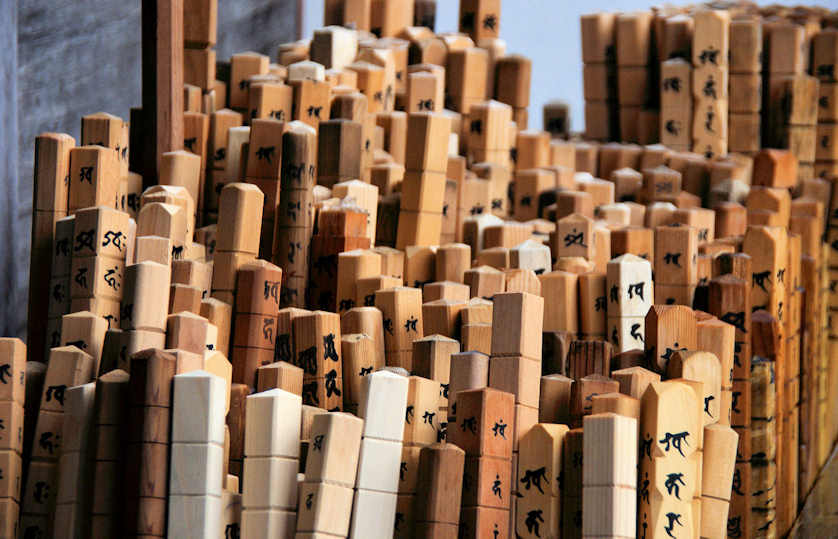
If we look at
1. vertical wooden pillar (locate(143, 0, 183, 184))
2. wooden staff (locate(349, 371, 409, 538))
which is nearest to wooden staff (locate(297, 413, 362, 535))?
wooden staff (locate(349, 371, 409, 538))

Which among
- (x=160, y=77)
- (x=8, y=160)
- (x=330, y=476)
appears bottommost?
(x=330, y=476)

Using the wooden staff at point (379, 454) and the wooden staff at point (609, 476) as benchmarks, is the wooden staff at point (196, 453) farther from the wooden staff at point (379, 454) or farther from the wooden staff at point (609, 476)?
the wooden staff at point (609, 476)

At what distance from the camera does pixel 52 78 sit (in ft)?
17.8

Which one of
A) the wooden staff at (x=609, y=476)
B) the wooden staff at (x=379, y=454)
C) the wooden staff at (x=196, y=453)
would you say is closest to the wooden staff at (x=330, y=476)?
the wooden staff at (x=379, y=454)

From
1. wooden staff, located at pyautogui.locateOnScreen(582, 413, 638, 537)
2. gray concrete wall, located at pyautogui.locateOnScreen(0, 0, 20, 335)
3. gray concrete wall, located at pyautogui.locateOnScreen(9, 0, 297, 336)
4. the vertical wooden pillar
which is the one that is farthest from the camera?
gray concrete wall, located at pyautogui.locateOnScreen(9, 0, 297, 336)

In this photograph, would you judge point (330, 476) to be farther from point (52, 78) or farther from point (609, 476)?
point (52, 78)

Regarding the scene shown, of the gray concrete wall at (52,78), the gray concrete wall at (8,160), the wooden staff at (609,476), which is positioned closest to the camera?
the wooden staff at (609,476)

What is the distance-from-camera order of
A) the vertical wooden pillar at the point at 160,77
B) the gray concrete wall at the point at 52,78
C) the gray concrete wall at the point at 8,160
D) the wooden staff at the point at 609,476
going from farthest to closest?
the gray concrete wall at the point at 52,78 → the gray concrete wall at the point at 8,160 → the vertical wooden pillar at the point at 160,77 → the wooden staff at the point at 609,476

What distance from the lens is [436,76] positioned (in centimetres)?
496

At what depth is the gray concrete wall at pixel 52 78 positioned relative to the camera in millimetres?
4691

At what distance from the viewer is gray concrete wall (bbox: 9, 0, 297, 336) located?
4691 mm

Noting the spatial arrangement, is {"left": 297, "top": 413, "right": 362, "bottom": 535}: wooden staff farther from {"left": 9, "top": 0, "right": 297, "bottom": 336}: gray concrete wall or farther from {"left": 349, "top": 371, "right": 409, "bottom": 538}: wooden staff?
{"left": 9, "top": 0, "right": 297, "bottom": 336}: gray concrete wall

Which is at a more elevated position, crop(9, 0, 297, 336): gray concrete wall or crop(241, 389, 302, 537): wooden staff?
crop(9, 0, 297, 336): gray concrete wall

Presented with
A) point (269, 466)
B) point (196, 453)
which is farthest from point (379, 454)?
point (196, 453)
